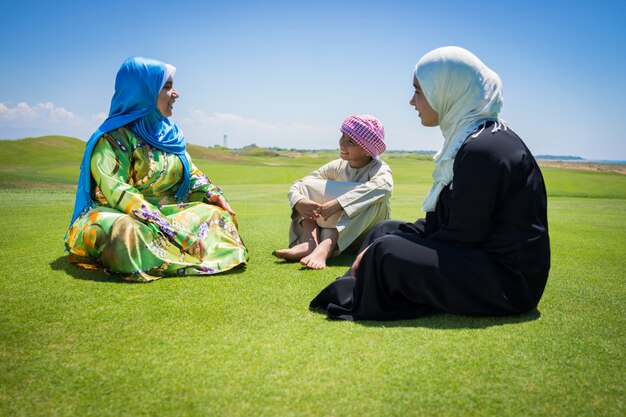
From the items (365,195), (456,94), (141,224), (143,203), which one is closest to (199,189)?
(143,203)

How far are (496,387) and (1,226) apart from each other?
7068 mm

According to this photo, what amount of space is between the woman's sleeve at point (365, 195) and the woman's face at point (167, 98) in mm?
1953

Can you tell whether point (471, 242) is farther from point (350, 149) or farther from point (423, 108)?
point (350, 149)

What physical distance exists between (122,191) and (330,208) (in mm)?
2001

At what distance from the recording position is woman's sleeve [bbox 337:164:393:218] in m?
4.64

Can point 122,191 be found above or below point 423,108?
below

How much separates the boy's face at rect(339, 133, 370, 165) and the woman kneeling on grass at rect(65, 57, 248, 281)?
1412 mm

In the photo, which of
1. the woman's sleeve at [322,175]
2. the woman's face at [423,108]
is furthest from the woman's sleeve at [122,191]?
the woman's face at [423,108]

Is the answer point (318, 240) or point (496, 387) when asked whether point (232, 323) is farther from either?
point (318, 240)

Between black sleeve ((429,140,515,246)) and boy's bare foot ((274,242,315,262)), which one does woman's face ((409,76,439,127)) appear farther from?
boy's bare foot ((274,242,315,262))

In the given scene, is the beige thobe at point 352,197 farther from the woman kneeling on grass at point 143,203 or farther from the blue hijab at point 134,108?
the blue hijab at point 134,108

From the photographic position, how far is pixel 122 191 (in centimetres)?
413

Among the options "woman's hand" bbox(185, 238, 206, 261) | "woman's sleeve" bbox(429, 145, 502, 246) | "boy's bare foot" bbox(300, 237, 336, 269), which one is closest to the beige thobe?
"boy's bare foot" bbox(300, 237, 336, 269)

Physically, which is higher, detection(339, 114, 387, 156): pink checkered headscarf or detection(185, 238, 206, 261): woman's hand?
detection(339, 114, 387, 156): pink checkered headscarf
